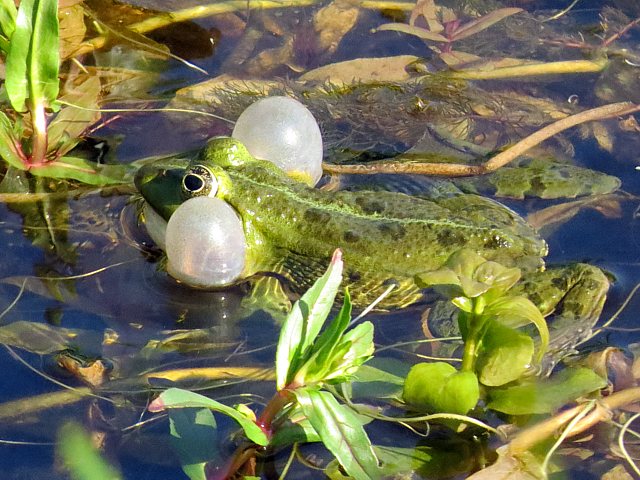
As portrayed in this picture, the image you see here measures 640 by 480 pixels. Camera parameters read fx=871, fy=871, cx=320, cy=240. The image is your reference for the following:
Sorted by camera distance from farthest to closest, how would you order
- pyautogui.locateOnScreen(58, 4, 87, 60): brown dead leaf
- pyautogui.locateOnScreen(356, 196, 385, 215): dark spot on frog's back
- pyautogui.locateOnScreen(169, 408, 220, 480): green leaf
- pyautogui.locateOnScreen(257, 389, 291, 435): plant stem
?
pyautogui.locateOnScreen(58, 4, 87, 60): brown dead leaf → pyautogui.locateOnScreen(356, 196, 385, 215): dark spot on frog's back → pyautogui.locateOnScreen(169, 408, 220, 480): green leaf → pyautogui.locateOnScreen(257, 389, 291, 435): plant stem

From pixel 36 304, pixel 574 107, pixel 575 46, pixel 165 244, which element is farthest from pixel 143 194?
pixel 575 46

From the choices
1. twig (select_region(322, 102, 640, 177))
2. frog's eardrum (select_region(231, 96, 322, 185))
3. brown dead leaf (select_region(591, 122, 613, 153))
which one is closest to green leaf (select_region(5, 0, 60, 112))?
frog's eardrum (select_region(231, 96, 322, 185))

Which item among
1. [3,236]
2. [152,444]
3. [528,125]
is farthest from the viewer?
[528,125]

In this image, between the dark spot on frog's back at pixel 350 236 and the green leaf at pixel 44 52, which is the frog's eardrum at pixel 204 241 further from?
the green leaf at pixel 44 52

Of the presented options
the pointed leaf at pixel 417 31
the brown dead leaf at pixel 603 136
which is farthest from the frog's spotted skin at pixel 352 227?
the pointed leaf at pixel 417 31

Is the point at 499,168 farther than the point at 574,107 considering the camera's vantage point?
No

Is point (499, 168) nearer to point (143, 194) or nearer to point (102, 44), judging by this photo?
point (143, 194)

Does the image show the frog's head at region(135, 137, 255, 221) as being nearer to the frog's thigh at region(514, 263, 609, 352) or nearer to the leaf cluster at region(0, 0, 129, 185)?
the leaf cluster at region(0, 0, 129, 185)
